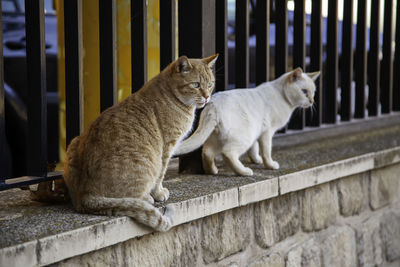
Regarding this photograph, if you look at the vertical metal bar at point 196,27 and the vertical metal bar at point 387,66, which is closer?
the vertical metal bar at point 196,27

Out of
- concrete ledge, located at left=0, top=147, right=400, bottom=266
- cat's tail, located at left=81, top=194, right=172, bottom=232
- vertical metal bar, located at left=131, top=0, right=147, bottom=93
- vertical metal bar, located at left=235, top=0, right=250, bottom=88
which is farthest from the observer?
vertical metal bar, located at left=235, top=0, right=250, bottom=88

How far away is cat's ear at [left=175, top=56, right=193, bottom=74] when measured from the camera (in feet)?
6.50

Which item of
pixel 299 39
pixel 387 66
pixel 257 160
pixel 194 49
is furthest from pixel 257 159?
pixel 387 66

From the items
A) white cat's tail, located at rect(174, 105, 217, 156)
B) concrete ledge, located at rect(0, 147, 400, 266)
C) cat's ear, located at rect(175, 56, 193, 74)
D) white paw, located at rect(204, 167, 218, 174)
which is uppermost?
cat's ear, located at rect(175, 56, 193, 74)

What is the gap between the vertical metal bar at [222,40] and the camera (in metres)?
2.62

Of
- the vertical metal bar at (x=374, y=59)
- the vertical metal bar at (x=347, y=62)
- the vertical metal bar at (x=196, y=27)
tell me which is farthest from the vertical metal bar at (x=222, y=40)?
the vertical metal bar at (x=374, y=59)

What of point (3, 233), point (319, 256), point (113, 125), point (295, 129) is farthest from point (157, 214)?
point (295, 129)

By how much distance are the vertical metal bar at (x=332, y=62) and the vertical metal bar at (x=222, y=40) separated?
1.09 meters

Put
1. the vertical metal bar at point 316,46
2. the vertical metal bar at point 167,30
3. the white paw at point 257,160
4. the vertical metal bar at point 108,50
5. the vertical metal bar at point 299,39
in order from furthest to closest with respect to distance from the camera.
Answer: the vertical metal bar at point 316,46, the vertical metal bar at point 299,39, the white paw at point 257,160, the vertical metal bar at point 167,30, the vertical metal bar at point 108,50

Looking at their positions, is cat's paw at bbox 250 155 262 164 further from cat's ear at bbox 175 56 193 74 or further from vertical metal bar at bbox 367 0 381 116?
vertical metal bar at bbox 367 0 381 116

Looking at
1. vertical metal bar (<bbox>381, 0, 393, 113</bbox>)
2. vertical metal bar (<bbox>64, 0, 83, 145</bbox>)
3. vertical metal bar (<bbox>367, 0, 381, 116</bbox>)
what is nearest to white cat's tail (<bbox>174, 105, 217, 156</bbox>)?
vertical metal bar (<bbox>64, 0, 83, 145</bbox>)

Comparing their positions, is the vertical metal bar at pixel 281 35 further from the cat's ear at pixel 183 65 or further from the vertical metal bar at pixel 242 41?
the cat's ear at pixel 183 65

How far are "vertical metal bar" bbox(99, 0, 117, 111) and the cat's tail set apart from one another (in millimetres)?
639

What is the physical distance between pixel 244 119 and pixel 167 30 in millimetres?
583
